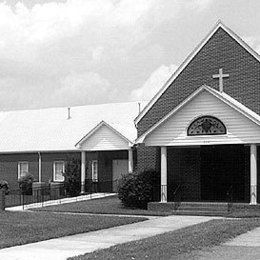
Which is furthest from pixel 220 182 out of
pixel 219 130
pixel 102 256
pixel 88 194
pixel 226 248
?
pixel 102 256

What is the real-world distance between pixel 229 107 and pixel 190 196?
5541 millimetres

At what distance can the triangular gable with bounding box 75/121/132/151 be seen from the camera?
33875 millimetres

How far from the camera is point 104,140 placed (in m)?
34.6

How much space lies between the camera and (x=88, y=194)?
35.3 metres

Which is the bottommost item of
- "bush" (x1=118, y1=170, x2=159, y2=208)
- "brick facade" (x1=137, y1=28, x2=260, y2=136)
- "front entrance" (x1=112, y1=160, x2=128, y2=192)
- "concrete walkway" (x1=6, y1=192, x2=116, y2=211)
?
"concrete walkway" (x1=6, y1=192, x2=116, y2=211)

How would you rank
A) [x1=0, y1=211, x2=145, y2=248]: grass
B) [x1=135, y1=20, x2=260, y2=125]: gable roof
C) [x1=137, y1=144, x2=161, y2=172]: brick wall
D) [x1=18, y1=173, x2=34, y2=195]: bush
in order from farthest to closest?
[x1=18, y1=173, x2=34, y2=195]: bush, [x1=137, y1=144, x2=161, y2=172]: brick wall, [x1=135, y1=20, x2=260, y2=125]: gable roof, [x1=0, y1=211, x2=145, y2=248]: grass

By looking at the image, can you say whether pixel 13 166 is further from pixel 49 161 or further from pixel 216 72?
pixel 216 72

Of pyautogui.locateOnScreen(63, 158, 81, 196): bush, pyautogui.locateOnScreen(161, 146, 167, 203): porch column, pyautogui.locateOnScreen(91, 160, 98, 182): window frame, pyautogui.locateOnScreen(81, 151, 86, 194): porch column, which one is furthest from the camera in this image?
pyautogui.locateOnScreen(91, 160, 98, 182): window frame

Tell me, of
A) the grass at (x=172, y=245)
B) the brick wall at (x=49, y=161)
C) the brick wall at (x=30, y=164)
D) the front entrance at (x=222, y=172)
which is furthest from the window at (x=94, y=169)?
the grass at (x=172, y=245)

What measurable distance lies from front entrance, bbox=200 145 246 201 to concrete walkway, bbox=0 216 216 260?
21.3 ft

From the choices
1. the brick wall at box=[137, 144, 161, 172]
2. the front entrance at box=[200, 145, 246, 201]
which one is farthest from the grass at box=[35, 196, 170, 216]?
the front entrance at box=[200, 145, 246, 201]

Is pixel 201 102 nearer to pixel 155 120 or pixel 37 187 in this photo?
pixel 155 120

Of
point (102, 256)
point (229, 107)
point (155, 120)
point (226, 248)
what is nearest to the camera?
point (102, 256)

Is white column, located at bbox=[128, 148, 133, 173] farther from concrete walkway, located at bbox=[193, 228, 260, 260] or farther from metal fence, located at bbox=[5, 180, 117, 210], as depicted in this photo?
concrete walkway, located at bbox=[193, 228, 260, 260]
